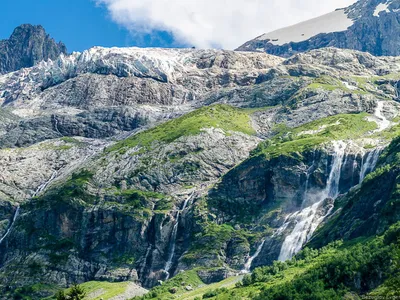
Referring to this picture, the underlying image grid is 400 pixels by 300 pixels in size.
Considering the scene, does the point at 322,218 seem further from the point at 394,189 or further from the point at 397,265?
the point at 397,265

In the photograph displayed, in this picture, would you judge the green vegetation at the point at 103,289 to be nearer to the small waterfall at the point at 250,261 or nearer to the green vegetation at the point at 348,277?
the small waterfall at the point at 250,261

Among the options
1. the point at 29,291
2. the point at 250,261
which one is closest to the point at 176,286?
the point at 250,261

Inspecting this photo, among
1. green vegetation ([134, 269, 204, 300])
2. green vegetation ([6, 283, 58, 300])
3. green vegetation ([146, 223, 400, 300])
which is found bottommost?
green vegetation ([134, 269, 204, 300])

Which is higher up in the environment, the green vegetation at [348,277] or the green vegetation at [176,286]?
the green vegetation at [348,277]

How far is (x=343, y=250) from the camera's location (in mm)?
141875

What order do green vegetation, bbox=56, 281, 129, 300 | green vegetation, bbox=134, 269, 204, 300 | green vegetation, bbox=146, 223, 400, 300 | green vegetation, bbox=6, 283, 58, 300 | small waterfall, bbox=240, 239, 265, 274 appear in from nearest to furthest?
green vegetation, bbox=146, 223, 400, 300 < green vegetation, bbox=134, 269, 204, 300 < green vegetation, bbox=56, 281, 129, 300 < small waterfall, bbox=240, 239, 265, 274 < green vegetation, bbox=6, 283, 58, 300

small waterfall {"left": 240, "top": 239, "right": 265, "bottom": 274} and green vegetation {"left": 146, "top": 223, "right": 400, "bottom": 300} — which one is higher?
green vegetation {"left": 146, "top": 223, "right": 400, "bottom": 300}

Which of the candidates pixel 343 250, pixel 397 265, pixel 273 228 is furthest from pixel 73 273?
pixel 397 265

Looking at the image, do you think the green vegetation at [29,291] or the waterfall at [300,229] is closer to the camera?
the waterfall at [300,229]

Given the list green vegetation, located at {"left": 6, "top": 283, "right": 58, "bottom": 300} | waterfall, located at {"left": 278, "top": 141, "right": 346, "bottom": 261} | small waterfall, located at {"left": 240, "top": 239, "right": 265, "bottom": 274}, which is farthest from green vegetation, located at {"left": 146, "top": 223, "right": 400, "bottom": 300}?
green vegetation, located at {"left": 6, "top": 283, "right": 58, "bottom": 300}

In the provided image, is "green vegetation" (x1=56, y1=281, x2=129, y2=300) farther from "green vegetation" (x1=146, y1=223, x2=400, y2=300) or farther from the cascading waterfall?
"green vegetation" (x1=146, y1=223, x2=400, y2=300)

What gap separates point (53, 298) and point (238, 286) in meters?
55.5

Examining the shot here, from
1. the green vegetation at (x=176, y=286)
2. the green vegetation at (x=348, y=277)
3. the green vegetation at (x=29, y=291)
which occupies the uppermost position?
the green vegetation at (x=348, y=277)

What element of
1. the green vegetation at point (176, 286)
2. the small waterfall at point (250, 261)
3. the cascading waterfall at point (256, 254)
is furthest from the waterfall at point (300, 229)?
the green vegetation at point (176, 286)
